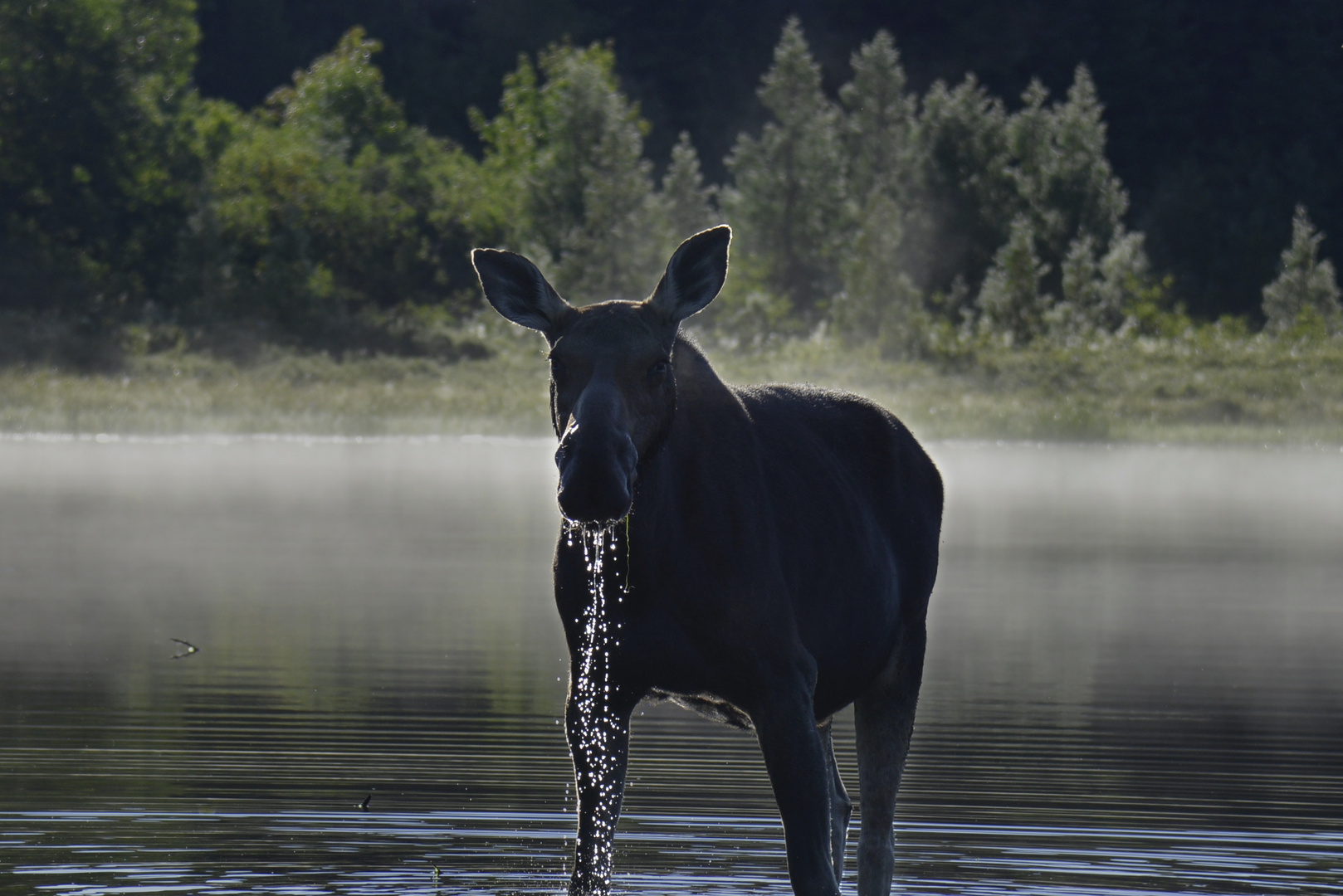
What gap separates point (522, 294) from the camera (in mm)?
6672

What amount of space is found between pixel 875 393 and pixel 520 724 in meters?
44.6

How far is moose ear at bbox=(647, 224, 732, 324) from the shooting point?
6.54 meters

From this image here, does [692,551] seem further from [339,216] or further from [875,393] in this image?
[339,216]

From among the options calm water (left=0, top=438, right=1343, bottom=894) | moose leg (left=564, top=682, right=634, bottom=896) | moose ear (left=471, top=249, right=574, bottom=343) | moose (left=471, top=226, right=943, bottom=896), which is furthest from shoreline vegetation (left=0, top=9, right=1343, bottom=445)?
moose ear (left=471, top=249, right=574, bottom=343)

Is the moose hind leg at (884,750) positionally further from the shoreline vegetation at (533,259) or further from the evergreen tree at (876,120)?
the evergreen tree at (876,120)

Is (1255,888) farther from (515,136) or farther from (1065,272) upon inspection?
(515,136)

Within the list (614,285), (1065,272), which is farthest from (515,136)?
(1065,272)

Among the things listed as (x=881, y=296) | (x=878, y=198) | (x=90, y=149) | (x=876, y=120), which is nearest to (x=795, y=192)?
(x=876, y=120)

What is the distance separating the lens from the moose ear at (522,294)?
660 cm

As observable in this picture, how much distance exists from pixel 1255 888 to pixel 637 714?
16.9ft

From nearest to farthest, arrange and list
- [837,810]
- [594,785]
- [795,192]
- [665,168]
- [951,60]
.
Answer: [594,785] → [837,810] → [795,192] → [951,60] → [665,168]

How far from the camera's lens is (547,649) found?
15.5m

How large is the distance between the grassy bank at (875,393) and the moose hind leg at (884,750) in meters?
41.2

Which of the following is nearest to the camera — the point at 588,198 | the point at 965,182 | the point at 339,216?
the point at 588,198
